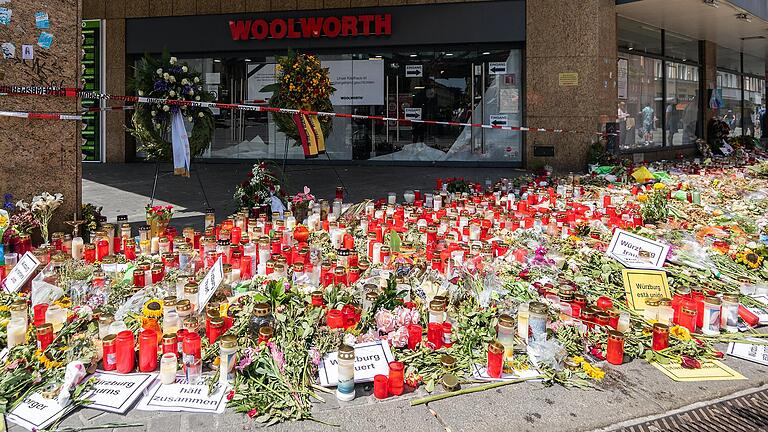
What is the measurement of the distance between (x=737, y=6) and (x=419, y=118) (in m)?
8.22

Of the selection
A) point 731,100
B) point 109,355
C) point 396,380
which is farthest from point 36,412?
point 731,100

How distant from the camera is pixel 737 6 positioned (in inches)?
548

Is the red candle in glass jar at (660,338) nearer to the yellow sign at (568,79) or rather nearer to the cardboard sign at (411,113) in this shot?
the yellow sign at (568,79)

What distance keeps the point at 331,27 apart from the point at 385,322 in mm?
13212

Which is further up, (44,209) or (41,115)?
(41,115)

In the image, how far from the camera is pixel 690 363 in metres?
3.16

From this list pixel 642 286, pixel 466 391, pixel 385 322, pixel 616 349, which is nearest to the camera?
pixel 466 391

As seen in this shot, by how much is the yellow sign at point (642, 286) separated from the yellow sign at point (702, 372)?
0.68 meters

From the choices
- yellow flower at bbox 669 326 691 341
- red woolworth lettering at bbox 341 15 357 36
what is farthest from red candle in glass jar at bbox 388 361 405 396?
red woolworth lettering at bbox 341 15 357 36

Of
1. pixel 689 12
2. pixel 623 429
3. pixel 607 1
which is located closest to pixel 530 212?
pixel 623 429

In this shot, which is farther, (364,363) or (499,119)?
(499,119)

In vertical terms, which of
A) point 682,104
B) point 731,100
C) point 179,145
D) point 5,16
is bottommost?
point 179,145

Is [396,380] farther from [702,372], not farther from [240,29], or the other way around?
[240,29]

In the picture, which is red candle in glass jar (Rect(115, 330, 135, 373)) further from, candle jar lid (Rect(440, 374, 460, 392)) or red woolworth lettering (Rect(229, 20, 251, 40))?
red woolworth lettering (Rect(229, 20, 251, 40))
